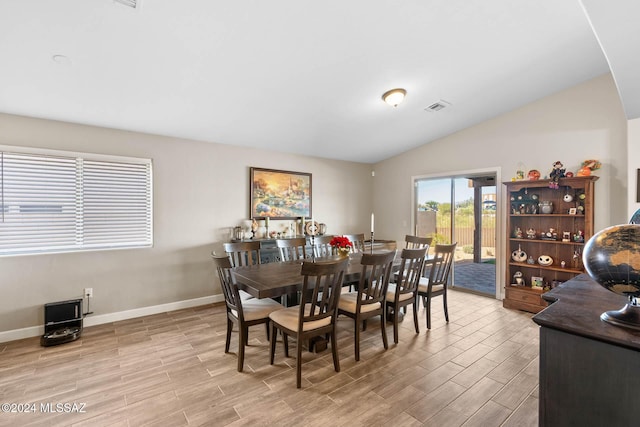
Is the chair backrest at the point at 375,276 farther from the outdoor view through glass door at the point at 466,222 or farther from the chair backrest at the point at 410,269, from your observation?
the outdoor view through glass door at the point at 466,222

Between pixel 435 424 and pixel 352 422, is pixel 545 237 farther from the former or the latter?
pixel 352 422

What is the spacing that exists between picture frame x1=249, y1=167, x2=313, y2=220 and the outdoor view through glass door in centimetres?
236

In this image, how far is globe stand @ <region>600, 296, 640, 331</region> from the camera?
3.74 feet

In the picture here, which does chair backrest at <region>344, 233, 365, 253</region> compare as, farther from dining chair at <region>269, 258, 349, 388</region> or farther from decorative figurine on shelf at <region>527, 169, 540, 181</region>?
decorative figurine on shelf at <region>527, 169, 540, 181</region>

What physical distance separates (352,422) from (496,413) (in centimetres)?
103

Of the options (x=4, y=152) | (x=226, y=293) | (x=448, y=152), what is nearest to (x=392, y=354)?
(x=226, y=293)

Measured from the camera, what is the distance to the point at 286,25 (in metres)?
2.37

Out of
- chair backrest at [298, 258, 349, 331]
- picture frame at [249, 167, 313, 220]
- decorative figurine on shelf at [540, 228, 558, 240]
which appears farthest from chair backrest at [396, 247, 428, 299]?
picture frame at [249, 167, 313, 220]

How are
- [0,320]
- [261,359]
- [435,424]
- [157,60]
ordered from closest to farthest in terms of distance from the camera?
[435,424] < [157,60] < [261,359] < [0,320]

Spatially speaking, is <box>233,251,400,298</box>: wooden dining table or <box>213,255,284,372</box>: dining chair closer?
<box>233,251,400,298</box>: wooden dining table

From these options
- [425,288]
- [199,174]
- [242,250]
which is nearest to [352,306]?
[425,288]

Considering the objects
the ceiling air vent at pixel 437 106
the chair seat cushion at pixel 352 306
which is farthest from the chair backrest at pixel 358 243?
the ceiling air vent at pixel 437 106

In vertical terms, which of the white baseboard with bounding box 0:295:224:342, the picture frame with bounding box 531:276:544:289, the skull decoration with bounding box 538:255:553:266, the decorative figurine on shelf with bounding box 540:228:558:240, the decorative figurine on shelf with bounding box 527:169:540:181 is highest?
the decorative figurine on shelf with bounding box 527:169:540:181

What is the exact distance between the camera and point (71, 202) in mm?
3432
